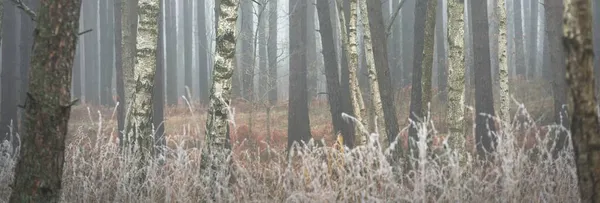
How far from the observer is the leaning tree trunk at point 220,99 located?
6910mm

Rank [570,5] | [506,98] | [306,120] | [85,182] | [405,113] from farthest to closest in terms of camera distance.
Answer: [405,113], [306,120], [506,98], [85,182], [570,5]

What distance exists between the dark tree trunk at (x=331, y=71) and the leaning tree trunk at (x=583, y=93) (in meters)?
9.19

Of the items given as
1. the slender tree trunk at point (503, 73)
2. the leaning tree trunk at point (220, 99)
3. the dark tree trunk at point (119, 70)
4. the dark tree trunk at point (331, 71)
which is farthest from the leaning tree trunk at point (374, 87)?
the dark tree trunk at point (119, 70)

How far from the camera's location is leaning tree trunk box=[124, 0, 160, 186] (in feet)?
25.4

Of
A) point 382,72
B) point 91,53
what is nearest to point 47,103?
point 382,72

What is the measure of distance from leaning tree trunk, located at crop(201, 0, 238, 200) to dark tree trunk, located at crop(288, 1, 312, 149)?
7.46 m

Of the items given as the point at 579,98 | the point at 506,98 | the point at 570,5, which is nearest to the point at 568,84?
the point at 579,98

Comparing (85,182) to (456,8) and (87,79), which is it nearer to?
(456,8)

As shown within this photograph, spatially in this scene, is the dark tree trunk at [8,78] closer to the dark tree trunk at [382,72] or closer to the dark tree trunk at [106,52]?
the dark tree trunk at [382,72]

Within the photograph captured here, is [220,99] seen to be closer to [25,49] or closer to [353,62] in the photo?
[353,62]

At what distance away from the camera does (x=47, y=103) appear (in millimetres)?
4387

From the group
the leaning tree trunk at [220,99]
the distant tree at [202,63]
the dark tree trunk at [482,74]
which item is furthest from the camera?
the distant tree at [202,63]

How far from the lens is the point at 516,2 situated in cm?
3080

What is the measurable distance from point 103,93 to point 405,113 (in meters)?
17.0
